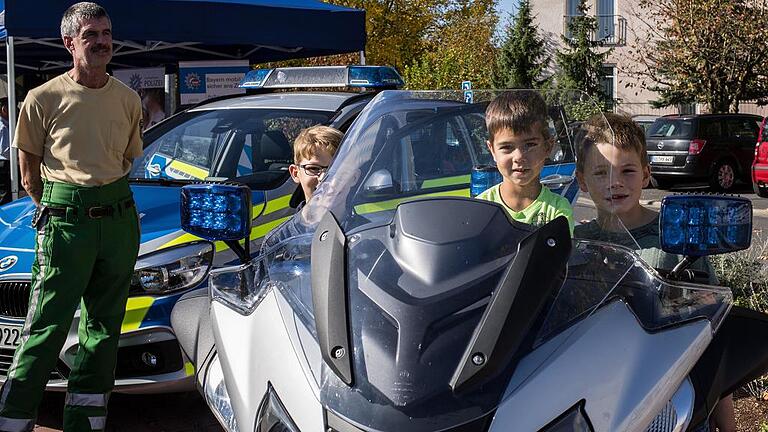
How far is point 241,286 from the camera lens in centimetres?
262

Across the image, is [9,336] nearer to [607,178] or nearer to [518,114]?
[518,114]

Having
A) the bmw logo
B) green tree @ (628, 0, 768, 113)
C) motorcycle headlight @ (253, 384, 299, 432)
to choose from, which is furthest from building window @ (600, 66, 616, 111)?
motorcycle headlight @ (253, 384, 299, 432)

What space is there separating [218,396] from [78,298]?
197cm

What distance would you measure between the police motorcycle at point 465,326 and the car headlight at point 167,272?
208 centimetres

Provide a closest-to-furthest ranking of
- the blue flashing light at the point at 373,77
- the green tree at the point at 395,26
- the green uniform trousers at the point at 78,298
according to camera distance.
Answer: the green uniform trousers at the point at 78,298, the blue flashing light at the point at 373,77, the green tree at the point at 395,26

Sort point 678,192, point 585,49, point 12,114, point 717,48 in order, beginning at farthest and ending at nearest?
point 585,49 → point 717,48 → point 678,192 → point 12,114

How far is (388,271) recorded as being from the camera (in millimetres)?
2049

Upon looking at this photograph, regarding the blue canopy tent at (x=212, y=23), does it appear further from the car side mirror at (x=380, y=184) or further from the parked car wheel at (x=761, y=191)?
the parked car wheel at (x=761, y=191)

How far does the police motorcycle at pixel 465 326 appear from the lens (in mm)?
1857

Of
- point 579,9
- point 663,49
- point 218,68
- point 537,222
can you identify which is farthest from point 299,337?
point 579,9

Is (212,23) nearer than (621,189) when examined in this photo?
No

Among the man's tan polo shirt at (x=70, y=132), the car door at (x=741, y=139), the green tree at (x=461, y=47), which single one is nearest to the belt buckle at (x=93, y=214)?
the man's tan polo shirt at (x=70, y=132)

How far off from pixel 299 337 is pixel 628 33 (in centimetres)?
3648

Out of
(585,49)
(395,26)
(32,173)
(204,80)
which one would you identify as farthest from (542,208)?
(585,49)
